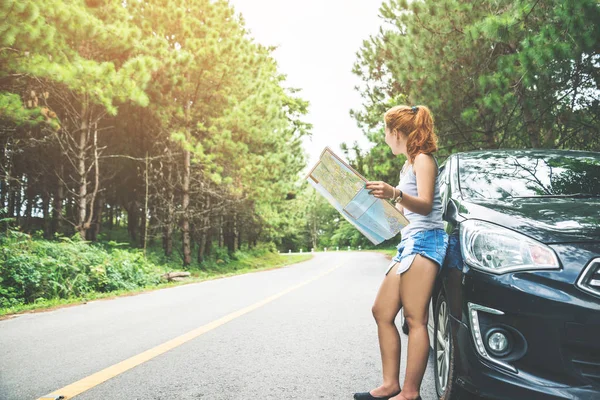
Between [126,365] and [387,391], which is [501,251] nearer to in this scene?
[387,391]

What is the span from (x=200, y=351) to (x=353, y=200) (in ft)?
7.62

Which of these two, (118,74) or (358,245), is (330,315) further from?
(358,245)

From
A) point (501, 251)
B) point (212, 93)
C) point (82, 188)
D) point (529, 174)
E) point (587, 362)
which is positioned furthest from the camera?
point (212, 93)

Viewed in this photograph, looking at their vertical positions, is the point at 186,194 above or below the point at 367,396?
above

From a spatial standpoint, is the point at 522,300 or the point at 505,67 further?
the point at 505,67

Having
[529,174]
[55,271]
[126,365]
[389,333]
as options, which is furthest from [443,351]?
[55,271]

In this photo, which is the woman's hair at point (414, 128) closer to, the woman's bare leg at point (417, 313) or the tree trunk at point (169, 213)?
the woman's bare leg at point (417, 313)

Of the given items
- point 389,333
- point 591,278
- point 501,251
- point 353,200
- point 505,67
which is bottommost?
point 389,333

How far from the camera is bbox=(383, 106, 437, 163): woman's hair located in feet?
8.75

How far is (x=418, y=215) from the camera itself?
105 inches

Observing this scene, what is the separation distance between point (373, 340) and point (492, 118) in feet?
24.7

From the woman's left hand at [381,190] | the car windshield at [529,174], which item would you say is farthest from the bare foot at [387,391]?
the car windshield at [529,174]

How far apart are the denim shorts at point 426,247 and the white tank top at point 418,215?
0.03 metres

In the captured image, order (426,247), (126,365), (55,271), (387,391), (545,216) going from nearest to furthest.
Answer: (545,216) < (426,247) < (387,391) < (126,365) < (55,271)
